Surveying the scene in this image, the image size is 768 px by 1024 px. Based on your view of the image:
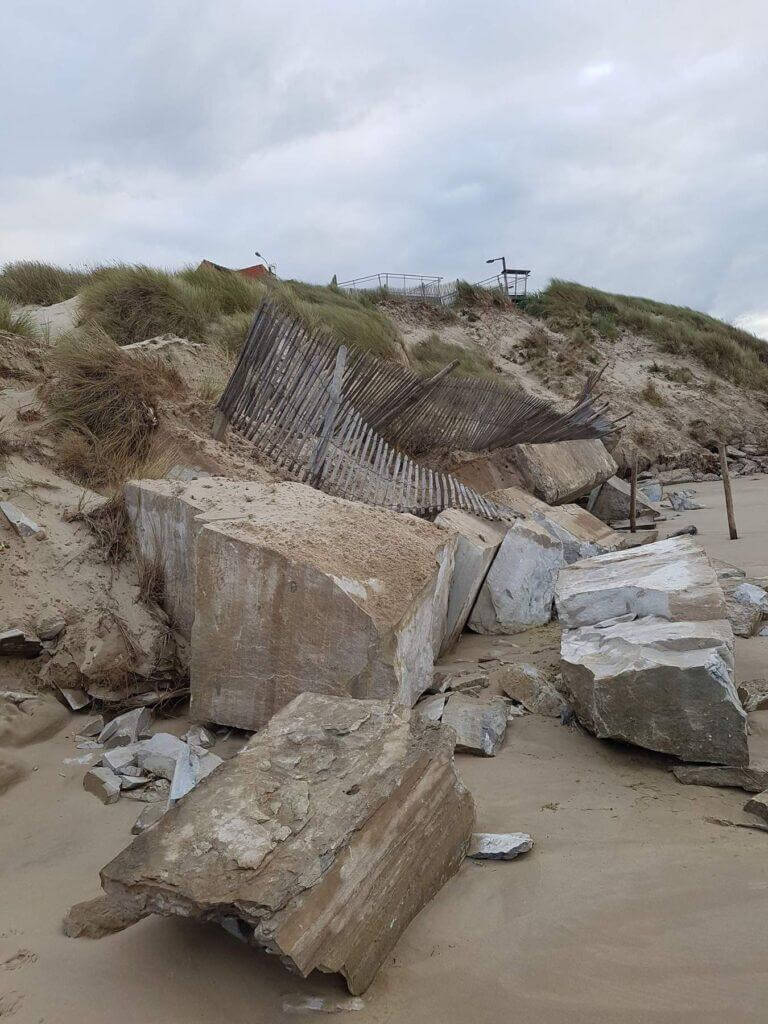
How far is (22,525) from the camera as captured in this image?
14.1ft

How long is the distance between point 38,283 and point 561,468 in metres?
10.3

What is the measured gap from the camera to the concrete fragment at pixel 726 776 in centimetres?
279

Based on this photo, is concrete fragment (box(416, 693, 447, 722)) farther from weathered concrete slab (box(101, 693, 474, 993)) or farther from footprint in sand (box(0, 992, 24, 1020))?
footprint in sand (box(0, 992, 24, 1020))

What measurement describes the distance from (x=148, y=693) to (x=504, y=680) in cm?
182

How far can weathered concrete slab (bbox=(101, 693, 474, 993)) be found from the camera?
1818 millimetres

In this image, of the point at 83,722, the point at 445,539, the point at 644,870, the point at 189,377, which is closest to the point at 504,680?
the point at 445,539

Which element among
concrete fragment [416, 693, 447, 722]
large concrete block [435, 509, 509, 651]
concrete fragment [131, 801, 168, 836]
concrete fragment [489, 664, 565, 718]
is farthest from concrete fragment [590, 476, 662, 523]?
concrete fragment [131, 801, 168, 836]

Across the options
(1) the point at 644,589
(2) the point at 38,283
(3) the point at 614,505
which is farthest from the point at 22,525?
(2) the point at 38,283

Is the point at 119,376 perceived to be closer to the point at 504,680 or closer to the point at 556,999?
the point at 504,680

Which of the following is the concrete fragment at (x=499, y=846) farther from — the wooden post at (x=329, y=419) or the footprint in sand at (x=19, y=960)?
the wooden post at (x=329, y=419)

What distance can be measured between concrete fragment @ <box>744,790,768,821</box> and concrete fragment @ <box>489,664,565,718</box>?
1.07 meters

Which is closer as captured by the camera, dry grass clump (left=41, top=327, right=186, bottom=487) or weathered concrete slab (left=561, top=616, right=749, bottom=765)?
weathered concrete slab (left=561, top=616, right=749, bottom=765)

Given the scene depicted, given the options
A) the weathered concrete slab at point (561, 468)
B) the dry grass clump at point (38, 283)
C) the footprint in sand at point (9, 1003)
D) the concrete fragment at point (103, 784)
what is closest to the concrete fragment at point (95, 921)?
the footprint in sand at point (9, 1003)

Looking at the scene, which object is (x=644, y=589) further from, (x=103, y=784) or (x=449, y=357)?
(x=449, y=357)
